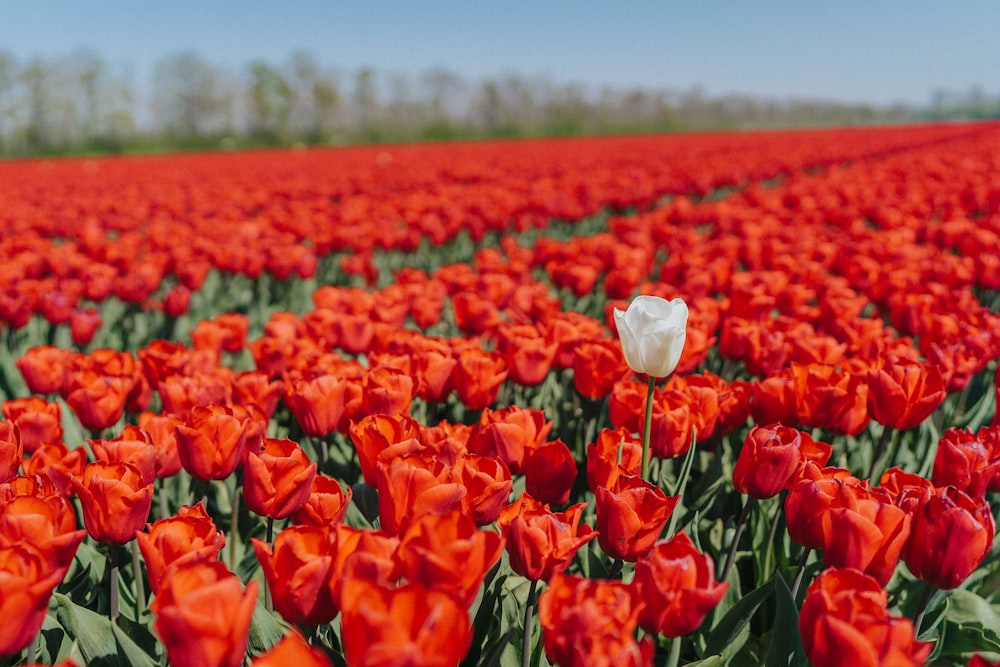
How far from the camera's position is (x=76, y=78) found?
44344 mm

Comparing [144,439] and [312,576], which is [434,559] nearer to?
[312,576]

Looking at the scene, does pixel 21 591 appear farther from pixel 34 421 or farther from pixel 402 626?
pixel 34 421

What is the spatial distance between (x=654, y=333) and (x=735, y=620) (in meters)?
0.60

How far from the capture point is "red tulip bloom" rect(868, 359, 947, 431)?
183 centimetres

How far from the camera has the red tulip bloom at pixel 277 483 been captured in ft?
4.45

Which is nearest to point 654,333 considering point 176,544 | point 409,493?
point 409,493

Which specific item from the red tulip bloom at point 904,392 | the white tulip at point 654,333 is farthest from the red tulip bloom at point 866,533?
the red tulip bloom at point 904,392

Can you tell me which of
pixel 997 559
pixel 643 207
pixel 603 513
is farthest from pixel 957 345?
pixel 643 207

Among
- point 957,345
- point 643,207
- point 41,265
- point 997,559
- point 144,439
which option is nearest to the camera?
point 144,439

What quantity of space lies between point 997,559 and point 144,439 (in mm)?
2147

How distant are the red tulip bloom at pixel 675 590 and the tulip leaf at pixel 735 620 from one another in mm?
473

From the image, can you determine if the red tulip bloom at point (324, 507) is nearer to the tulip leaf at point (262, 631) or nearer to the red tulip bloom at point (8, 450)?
the tulip leaf at point (262, 631)

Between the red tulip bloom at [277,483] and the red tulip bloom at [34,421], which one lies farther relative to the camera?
the red tulip bloom at [34,421]

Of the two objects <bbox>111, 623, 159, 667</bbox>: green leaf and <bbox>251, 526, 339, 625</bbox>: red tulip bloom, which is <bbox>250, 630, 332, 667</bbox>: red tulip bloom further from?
<bbox>111, 623, 159, 667</bbox>: green leaf
